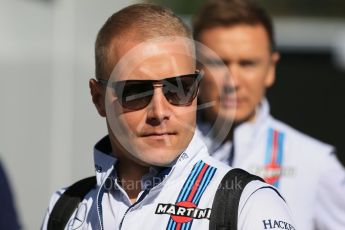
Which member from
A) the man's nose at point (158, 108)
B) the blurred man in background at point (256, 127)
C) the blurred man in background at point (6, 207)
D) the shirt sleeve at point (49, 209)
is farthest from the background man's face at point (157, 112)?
the blurred man in background at point (256, 127)

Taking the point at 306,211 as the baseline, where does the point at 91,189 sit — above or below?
above

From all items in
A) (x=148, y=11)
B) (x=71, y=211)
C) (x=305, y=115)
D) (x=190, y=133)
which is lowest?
(x=305, y=115)

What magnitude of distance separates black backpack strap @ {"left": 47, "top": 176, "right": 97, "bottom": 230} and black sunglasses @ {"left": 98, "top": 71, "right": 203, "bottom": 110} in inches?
15.6

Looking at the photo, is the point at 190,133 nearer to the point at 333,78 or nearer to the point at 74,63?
the point at 74,63

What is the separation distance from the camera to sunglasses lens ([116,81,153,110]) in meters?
2.65

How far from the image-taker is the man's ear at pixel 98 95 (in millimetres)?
2853

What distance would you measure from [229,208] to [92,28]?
17.3ft

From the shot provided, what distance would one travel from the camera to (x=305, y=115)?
9844 millimetres

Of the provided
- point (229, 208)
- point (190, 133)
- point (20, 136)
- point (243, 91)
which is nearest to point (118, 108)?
point (190, 133)

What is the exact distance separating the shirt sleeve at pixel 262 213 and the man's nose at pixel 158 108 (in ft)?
1.11

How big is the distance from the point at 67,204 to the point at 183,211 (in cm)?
47

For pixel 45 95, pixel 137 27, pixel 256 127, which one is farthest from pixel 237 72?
pixel 45 95

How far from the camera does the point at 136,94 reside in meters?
2.66

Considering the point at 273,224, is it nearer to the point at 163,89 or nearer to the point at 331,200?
the point at 163,89
